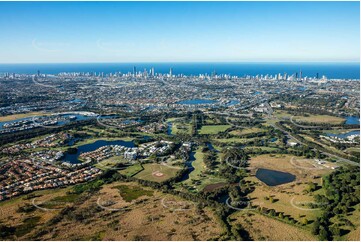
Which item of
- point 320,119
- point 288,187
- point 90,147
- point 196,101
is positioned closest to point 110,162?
point 90,147

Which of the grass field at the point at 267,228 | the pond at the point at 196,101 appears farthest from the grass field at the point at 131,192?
the pond at the point at 196,101

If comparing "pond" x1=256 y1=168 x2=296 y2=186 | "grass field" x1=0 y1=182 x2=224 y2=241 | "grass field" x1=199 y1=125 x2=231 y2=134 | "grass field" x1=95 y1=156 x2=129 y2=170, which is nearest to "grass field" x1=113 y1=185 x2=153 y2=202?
"grass field" x1=0 y1=182 x2=224 y2=241

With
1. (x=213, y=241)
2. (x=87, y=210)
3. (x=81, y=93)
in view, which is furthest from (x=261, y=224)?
(x=81, y=93)

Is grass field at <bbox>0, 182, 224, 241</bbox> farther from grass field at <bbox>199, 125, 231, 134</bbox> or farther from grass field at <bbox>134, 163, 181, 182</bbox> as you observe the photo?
grass field at <bbox>199, 125, 231, 134</bbox>

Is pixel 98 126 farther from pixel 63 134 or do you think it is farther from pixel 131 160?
pixel 131 160

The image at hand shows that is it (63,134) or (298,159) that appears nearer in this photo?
(298,159)

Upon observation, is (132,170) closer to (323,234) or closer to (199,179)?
(199,179)
